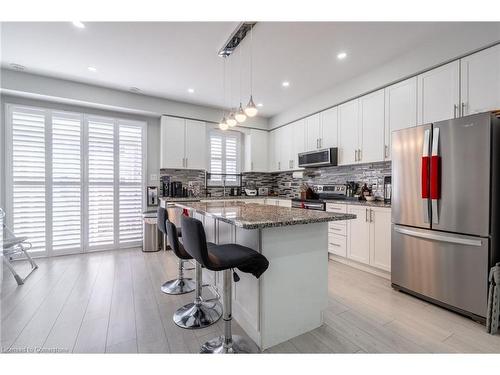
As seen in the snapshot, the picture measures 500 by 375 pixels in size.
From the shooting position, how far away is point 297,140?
463 centimetres

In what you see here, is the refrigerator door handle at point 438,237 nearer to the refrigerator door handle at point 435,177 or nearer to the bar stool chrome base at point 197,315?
the refrigerator door handle at point 435,177

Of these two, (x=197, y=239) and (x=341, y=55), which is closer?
(x=197, y=239)

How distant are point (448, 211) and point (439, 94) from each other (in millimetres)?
1347

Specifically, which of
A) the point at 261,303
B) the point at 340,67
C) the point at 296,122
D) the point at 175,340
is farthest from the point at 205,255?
the point at 296,122

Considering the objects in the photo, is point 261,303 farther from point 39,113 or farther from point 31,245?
point 39,113

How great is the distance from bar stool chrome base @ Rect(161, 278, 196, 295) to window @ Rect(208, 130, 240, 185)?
8.74 ft

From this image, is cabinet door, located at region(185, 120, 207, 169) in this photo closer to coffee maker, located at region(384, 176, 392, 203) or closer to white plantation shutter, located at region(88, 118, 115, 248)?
white plantation shutter, located at region(88, 118, 115, 248)

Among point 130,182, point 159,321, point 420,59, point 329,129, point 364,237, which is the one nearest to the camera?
point 159,321

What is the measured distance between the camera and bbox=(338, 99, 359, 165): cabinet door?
137 inches

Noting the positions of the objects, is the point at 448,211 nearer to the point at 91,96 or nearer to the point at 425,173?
the point at 425,173

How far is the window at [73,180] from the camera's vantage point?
11.4ft

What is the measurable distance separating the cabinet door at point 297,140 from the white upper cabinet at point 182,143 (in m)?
1.85

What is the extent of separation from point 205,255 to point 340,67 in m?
3.09

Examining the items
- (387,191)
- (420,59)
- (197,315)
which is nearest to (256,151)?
(387,191)
